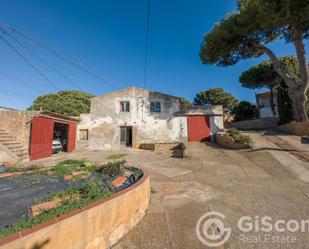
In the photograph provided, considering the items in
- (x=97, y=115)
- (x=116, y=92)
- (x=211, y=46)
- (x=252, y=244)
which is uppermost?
(x=211, y=46)

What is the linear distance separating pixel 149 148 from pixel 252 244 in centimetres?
1197

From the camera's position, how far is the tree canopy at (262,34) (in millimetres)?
9078

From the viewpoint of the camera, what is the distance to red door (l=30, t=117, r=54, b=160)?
10.2 meters

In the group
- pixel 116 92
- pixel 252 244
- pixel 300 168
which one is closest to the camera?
pixel 252 244

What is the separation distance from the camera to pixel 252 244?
2.50 m

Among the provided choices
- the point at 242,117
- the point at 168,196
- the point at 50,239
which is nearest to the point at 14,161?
the point at 168,196

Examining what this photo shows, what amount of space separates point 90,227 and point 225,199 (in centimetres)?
322

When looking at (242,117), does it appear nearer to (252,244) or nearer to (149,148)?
(149,148)

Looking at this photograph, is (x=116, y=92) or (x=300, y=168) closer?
(x=300, y=168)

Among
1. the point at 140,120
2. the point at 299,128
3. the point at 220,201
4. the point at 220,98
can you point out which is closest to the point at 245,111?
the point at 220,98

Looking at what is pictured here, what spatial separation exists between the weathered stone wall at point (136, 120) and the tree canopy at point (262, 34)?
17.7 feet

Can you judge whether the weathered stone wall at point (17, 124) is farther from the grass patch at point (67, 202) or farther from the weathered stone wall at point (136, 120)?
the grass patch at point (67, 202)

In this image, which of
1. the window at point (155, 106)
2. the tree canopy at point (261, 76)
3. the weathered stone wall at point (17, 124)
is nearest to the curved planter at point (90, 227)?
the weathered stone wall at point (17, 124)

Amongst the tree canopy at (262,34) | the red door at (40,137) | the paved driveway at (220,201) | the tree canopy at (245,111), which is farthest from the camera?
the tree canopy at (245,111)
